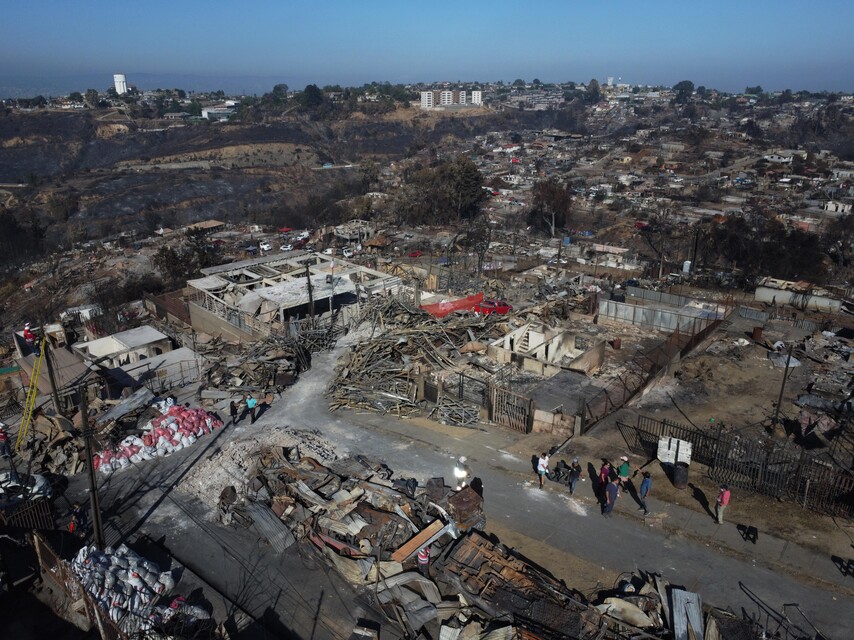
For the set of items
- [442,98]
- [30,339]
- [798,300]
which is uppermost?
[442,98]

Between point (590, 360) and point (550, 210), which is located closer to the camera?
point (590, 360)

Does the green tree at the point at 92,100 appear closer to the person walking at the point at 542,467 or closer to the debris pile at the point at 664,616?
the person walking at the point at 542,467

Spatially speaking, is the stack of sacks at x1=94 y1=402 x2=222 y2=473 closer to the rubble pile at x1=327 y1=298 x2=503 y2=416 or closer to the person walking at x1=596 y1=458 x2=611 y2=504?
the rubble pile at x1=327 y1=298 x2=503 y2=416

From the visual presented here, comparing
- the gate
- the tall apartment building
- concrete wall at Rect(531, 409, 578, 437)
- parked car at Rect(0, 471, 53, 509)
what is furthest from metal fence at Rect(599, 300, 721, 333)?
the tall apartment building

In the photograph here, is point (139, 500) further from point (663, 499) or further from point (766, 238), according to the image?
point (766, 238)

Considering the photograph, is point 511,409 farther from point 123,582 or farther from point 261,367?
point 123,582

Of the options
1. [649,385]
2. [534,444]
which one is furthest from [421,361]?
[649,385]

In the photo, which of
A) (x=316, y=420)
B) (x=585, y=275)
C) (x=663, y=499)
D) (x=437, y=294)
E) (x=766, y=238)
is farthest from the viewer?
(x=766, y=238)

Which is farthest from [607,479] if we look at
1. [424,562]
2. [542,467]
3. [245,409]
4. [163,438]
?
[163,438]
